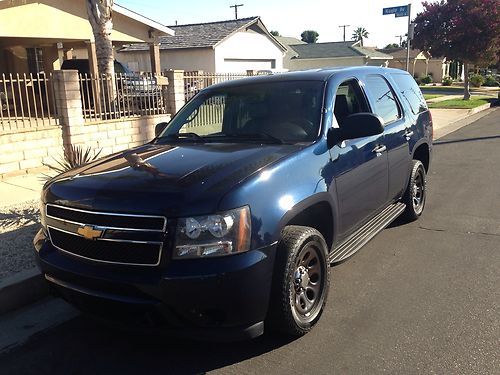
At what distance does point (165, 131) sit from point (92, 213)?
183 cm

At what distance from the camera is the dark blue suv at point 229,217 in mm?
2883

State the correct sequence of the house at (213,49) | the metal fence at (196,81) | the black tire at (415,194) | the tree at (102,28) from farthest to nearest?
the house at (213,49) < the metal fence at (196,81) < the tree at (102,28) < the black tire at (415,194)

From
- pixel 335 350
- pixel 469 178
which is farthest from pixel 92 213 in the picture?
pixel 469 178

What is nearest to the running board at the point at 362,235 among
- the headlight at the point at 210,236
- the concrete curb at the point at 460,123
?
the headlight at the point at 210,236

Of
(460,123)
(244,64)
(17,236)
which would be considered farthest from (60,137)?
(244,64)

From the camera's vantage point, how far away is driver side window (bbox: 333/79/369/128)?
14.6 ft

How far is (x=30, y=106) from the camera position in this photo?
9516 millimetres

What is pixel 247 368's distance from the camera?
3166 millimetres

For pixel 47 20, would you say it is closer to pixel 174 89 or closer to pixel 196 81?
pixel 196 81

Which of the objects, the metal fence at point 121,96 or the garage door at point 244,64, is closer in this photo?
the metal fence at point 121,96

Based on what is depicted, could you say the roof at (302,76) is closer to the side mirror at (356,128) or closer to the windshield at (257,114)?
the windshield at (257,114)

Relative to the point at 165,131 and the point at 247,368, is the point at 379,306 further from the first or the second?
the point at 165,131

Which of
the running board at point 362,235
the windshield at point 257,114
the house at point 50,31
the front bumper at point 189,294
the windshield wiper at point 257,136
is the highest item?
the house at point 50,31

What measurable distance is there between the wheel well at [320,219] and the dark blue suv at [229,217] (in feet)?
0.04
